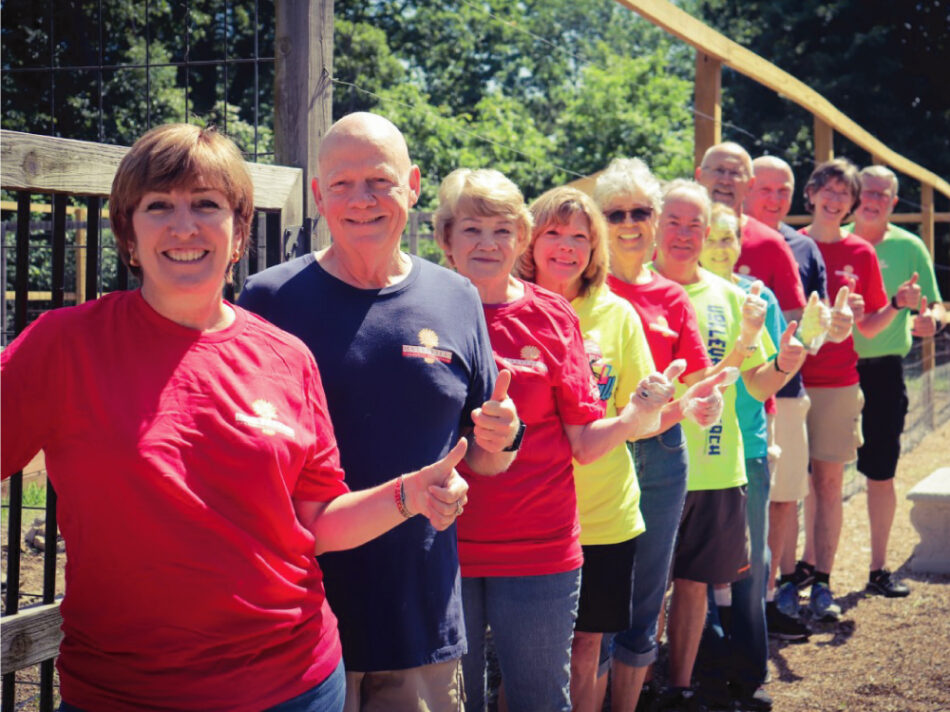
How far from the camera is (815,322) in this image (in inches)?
162

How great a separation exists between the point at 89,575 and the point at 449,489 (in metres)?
0.60

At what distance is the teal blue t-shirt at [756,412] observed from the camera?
13.5ft

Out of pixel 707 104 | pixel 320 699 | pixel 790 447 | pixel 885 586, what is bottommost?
pixel 885 586

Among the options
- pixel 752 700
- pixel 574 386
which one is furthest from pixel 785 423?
pixel 574 386

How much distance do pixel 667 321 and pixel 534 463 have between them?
39.4 inches

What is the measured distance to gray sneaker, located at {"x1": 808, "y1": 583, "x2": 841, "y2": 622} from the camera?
17.6 feet

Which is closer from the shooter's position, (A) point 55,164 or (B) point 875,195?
(A) point 55,164

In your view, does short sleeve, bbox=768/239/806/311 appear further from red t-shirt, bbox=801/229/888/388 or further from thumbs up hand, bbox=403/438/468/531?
thumbs up hand, bbox=403/438/468/531

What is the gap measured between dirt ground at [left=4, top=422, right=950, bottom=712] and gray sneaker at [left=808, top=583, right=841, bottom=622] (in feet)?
0.18

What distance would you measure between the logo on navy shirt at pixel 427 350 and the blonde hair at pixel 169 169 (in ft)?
1.72

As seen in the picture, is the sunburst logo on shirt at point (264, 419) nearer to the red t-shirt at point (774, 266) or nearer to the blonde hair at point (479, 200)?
the blonde hair at point (479, 200)

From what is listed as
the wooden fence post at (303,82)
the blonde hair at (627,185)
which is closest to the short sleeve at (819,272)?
the blonde hair at (627,185)

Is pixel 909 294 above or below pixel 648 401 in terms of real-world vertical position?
above

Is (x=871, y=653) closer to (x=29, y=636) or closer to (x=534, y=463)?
(x=534, y=463)
